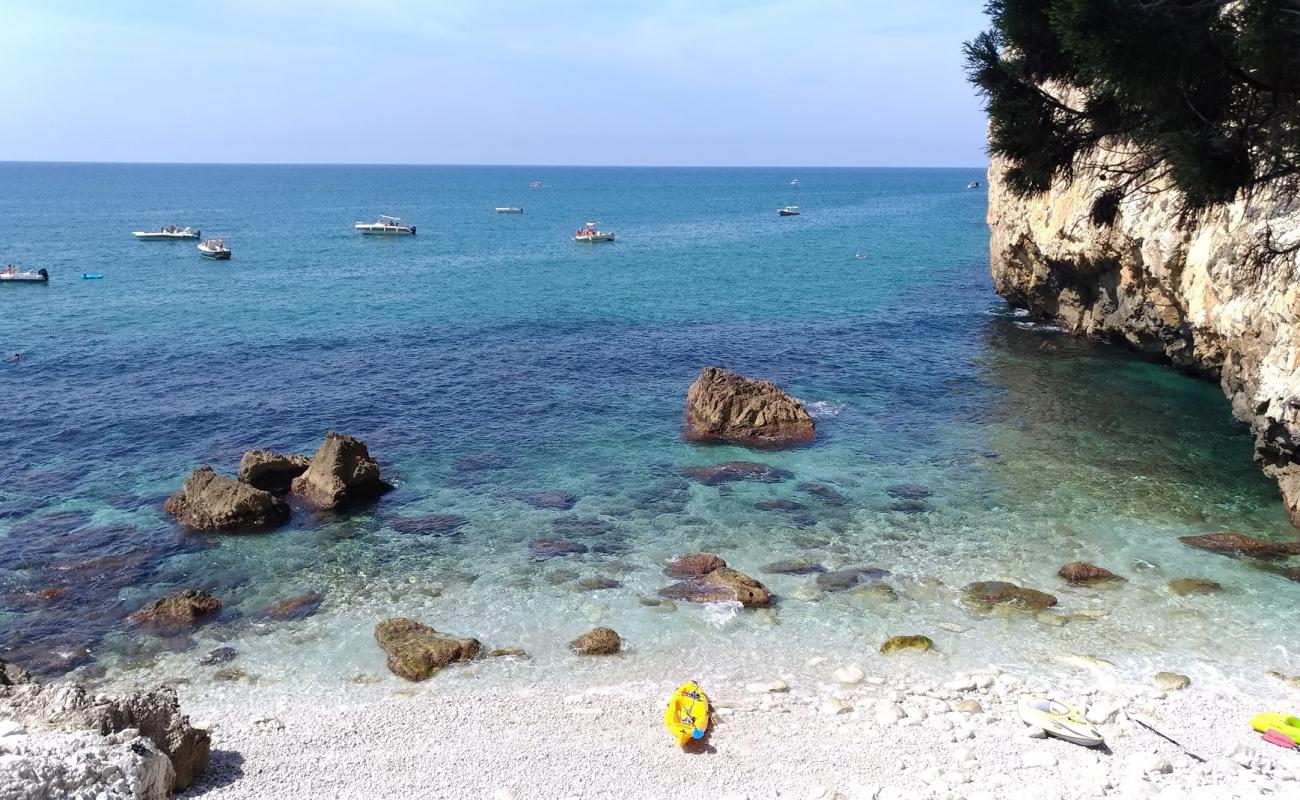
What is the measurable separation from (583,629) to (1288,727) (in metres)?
15.7

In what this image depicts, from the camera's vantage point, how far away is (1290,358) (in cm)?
2719

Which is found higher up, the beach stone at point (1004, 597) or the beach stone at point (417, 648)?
the beach stone at point (1004, 597)

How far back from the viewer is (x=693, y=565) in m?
26.9

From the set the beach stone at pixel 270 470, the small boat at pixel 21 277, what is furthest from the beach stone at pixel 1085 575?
the small boat at pixel 21 277

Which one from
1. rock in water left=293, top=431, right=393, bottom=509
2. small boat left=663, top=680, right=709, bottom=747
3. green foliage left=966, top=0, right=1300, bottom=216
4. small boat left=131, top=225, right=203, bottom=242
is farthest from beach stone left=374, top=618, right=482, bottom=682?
small boat left=131, top=225, right=203, bottom=242

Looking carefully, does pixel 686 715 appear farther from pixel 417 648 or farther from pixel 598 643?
pixel 417 648

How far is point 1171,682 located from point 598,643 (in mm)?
13387

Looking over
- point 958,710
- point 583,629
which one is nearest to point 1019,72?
point 958,710

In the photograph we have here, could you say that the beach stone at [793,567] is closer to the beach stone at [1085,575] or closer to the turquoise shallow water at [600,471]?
the turquoise shallow water at [600,471]

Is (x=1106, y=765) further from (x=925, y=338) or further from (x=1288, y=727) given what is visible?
(x=925, y=338)

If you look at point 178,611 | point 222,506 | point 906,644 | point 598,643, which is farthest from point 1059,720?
point 222,506

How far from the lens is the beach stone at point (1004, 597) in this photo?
79.5 feet

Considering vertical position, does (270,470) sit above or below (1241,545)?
below

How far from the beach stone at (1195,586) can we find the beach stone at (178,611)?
26579 mm
